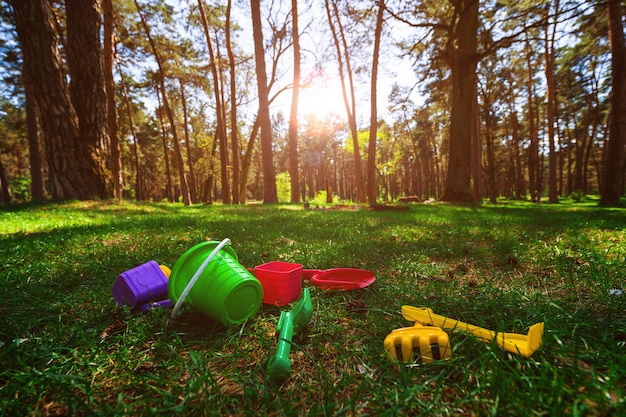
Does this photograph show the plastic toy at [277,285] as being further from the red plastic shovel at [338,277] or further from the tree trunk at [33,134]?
the tree trunk at [33,134]

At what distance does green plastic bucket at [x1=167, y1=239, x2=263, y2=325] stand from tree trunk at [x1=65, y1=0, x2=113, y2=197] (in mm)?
8178

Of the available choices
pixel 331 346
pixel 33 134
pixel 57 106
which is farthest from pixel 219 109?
pixel 331 346

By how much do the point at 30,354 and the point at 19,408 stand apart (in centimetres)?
41

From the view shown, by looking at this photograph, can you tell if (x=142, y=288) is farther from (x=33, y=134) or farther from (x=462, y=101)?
(x=33, y=134)

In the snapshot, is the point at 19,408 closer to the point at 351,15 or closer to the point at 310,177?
the point at 351,15

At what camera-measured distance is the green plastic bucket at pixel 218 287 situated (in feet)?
5.61

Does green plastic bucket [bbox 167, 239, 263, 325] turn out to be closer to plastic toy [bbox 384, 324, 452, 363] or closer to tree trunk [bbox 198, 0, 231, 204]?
plastic toy [bbox 384, 324, 452, 363]

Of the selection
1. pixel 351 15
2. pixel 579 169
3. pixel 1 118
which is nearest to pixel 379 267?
pixel 351 15

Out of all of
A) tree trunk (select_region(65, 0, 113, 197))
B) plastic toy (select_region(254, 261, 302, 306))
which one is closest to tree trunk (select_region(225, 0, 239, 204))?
tree trunk (select_region(65, 0, 113, 197))

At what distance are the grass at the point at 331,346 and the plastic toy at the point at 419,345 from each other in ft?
0.18

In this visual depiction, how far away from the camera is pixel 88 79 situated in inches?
316

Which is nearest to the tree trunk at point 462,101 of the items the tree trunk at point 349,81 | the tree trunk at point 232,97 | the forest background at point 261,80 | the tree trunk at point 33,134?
the forest background at point 261,80

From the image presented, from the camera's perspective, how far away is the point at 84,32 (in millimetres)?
7898

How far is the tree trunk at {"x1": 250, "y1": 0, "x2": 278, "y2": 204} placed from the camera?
496 inches
